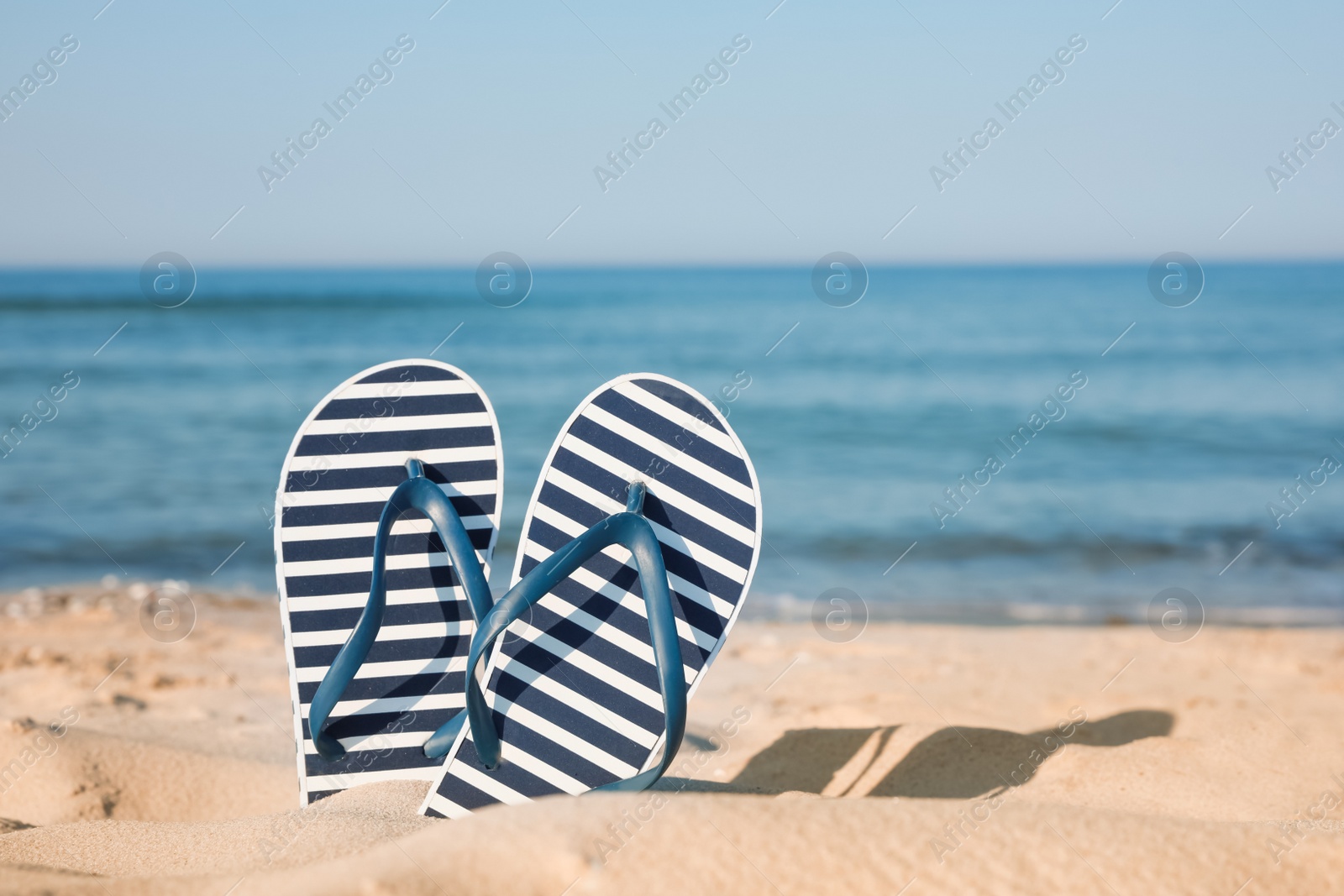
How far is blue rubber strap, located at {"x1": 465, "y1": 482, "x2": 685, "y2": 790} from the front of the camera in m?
2.05

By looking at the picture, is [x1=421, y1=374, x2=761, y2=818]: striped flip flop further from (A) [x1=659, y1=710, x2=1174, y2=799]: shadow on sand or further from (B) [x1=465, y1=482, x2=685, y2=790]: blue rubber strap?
(A) [x1=659, y1=710, x2=1174, y2=799]: shadow on sand

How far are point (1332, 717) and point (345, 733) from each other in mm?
3505

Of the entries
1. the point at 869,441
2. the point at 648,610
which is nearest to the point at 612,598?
the point at 648,610

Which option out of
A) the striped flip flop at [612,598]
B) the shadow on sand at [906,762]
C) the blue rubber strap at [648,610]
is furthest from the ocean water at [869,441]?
the blue rubber strap at [648,610]

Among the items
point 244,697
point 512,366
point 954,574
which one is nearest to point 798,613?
point 954,574

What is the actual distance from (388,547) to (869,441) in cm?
896

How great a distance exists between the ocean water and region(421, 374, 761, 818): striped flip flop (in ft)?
11.0

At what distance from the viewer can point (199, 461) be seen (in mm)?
9148

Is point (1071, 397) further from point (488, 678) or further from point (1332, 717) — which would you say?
point (488, 678)

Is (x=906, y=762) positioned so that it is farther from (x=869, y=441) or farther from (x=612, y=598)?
(x=869, y=441)

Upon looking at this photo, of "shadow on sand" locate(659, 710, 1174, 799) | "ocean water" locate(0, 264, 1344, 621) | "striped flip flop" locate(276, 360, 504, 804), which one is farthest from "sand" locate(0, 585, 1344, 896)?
"ocean water" locate(0, 264, 1344, 621)

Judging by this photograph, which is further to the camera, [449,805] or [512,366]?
[512,366]

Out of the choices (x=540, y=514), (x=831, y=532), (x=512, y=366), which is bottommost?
(x=831, y=532)

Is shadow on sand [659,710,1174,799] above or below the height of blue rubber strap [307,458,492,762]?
below
